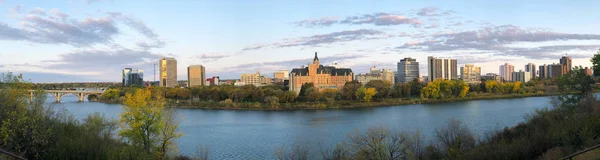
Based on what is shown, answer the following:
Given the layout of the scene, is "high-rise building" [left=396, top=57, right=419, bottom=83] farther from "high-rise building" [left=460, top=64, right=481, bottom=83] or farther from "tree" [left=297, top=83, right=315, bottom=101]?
"tree" [left=297, top=83, right=315, bottom=101]

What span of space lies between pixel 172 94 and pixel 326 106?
17.8 meters

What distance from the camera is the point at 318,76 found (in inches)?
2037

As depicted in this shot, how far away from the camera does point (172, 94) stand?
39.0 m

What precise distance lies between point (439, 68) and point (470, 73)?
19.8 feet

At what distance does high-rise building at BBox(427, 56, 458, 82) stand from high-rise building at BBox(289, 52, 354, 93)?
1075 inches

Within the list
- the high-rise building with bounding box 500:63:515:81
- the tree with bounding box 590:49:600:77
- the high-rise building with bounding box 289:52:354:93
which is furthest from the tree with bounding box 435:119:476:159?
the high-rise building with bounding box 500:63:515:81

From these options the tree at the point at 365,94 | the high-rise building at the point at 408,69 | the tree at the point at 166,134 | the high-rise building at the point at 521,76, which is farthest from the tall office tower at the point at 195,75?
the tree at the point at 166,134

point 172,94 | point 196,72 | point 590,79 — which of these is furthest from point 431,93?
point 196,72

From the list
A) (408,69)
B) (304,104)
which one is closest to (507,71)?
(408,69)

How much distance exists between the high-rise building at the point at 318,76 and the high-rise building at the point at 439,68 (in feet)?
89.6

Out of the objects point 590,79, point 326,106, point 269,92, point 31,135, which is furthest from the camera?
point 269,92

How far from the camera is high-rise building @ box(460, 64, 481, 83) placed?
76.9m

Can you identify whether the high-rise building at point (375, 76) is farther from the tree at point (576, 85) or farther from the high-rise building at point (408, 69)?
→ the tree at point (576, 85)

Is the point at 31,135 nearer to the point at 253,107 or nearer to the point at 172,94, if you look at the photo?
the point at 253,107
